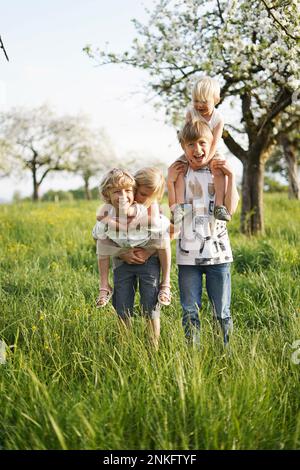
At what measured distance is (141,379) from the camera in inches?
100

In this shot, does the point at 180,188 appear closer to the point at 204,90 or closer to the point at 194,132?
the point at 194,132

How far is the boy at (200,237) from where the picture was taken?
2.94m

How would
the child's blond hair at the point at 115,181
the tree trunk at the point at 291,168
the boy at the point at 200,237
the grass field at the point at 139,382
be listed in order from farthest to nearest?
the tree trunk at the point at 291,168, the boy at the point at 200,237, the child's blond hair at the point at 115,181, the grass field at the point at 139,382

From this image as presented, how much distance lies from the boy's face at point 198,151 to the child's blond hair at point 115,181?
35cm

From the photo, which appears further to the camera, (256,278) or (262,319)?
(256,278)

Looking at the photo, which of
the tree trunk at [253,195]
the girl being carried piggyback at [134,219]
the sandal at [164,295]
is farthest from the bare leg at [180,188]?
the tree trunk at [253,195]

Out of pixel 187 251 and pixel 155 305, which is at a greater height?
pixel 187 251

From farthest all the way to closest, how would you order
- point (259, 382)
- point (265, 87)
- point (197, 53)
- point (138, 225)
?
1. point (265, 87)
2. point (197, 53)
3. point (138, 225)
4. point (259, 382)

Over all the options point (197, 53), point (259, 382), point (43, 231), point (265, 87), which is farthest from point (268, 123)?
point (259, 382)

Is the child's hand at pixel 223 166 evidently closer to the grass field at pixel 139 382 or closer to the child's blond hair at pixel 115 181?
the child's blond hair at pixel 115 181

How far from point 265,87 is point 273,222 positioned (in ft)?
7.44

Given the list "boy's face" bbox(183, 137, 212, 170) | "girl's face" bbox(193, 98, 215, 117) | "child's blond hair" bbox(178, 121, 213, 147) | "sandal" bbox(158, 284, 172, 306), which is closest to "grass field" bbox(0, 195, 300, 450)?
"sandal" bbox(158, 284, 172, 306)

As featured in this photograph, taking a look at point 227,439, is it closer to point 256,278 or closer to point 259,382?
point 259,382

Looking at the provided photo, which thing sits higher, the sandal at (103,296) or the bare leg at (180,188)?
the bare leg at (180,188)
